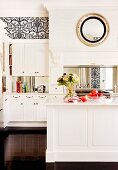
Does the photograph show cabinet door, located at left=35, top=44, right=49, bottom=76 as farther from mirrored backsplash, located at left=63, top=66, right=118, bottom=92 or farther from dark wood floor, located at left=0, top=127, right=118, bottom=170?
dark wood floor, located at left=0, top=127, right=118, bottom=170

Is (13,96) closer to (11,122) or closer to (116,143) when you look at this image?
(11,122)

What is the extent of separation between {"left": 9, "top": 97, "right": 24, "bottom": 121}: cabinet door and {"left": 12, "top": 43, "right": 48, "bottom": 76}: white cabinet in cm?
81

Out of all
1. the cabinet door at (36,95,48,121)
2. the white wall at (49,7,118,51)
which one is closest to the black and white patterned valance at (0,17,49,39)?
the white wall at (49,7,118,51)

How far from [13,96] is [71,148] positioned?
3.00m

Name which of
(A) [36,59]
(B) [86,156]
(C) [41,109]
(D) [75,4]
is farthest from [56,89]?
(B) [86,156]

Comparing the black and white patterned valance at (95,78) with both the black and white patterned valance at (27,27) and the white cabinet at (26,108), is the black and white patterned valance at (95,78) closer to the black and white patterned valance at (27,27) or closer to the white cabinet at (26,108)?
the white cabinet at (26,108)

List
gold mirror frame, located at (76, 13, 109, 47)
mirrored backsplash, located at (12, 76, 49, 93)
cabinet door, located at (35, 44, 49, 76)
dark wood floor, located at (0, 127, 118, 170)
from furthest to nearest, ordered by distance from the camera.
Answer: mirrored backsplash, located at (12, 76, 49, 93) → cabinet door, located at (35, 44, 49, 76) → gold mirror frame, located at (76, 13, 109, 47) → dark wood floor, located at (0, 127, 118, 170)

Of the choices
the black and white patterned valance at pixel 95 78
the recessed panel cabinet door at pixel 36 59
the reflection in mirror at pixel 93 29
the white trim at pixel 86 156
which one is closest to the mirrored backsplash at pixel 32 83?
the recessed panel cabinet door at pixel 36 59

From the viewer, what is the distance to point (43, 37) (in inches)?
273

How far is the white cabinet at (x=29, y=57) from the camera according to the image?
22.3 ft

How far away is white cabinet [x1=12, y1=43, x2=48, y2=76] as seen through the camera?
6.80m

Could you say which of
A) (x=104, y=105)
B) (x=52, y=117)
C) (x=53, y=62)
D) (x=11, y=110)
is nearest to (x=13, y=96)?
(x=11, y=110)

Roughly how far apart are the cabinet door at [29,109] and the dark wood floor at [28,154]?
0.59m

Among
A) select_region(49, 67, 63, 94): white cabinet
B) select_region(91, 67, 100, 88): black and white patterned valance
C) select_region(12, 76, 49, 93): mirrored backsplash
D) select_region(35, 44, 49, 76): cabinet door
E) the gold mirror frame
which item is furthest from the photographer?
select_region(12, 76, 49, 93): mirrored backsplash
